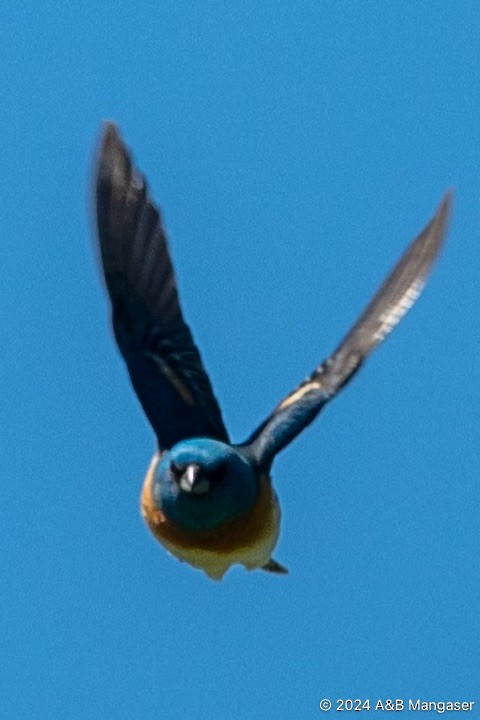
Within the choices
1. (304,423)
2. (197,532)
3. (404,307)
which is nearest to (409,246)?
(404,307)

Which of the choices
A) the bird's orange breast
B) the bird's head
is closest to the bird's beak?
the bird's head

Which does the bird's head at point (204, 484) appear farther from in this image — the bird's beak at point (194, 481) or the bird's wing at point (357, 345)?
the bird's wing at point (357, 345)

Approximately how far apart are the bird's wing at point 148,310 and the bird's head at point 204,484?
1.09 feet

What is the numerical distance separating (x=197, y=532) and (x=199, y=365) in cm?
106

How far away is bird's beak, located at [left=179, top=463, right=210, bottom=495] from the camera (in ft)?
39.3

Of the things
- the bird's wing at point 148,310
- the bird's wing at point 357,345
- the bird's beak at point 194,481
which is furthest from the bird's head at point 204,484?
the bird's wing at point 148,310

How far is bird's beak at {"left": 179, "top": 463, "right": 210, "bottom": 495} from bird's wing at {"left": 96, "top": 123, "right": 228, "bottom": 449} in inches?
19.5

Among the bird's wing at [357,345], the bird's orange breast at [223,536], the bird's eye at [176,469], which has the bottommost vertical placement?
the bird's orange breast at [223,536]

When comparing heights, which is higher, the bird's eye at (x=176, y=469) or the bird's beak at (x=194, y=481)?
the bird's eye at (x=176, y=469)

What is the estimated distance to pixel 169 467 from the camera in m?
12.2

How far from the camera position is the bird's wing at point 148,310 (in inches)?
481

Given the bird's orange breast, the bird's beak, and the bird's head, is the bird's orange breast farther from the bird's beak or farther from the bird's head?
the bird's beak

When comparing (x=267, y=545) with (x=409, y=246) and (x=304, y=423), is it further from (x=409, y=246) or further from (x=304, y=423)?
(x=409, y=246)

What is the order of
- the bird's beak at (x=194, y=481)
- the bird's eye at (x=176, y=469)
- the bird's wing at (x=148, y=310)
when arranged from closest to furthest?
the bird's beak at (x=194, y=481)
the bird's eye at (x=176, y=469)
the bird's wing at (x=148, y=310)
